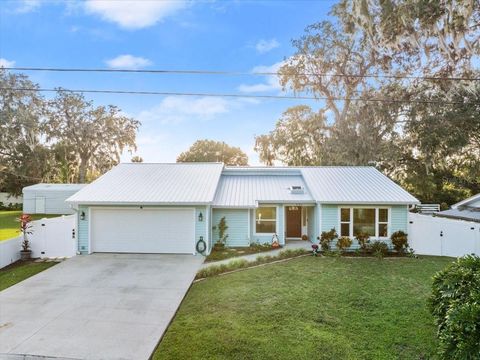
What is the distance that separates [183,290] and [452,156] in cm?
2467

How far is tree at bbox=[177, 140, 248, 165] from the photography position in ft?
148

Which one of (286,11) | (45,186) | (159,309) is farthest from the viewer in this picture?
(45,186)

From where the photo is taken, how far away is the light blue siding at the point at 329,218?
521 inches

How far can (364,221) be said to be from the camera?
43.5 ft

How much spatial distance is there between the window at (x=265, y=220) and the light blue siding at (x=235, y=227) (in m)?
0.70

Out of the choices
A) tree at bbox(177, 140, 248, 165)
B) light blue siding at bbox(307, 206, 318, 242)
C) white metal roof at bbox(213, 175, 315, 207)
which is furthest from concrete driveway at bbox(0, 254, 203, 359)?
tree at bbox(177, 140, 248, 165)

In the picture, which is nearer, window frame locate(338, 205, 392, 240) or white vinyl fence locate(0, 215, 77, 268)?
white vinyl fence locate(0, 215, 77, 268)

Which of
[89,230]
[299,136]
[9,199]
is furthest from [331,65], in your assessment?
[9,199]

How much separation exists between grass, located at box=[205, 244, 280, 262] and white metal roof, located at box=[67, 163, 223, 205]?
7.26 feet

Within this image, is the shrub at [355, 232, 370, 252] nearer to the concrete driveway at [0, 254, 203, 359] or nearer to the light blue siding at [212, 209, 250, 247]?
the light blue siding at [212, 209, 250, 247]

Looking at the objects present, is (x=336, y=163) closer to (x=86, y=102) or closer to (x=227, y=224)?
(x=227, y=224)

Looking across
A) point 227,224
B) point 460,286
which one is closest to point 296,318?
point 460,286

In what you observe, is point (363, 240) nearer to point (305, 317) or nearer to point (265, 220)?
point (265, 220)

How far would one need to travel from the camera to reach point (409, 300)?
24.5ft
